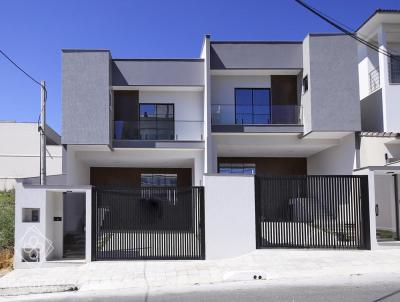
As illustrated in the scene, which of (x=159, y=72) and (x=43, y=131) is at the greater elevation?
(x=159, y=72)

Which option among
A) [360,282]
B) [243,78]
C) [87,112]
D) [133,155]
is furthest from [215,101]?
[360,282]

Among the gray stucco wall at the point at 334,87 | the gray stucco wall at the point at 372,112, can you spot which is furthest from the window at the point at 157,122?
the gray stucco wall at the point at 372,112

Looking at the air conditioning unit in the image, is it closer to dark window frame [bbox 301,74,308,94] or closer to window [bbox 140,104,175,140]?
window [bbox 140,104,175,140]

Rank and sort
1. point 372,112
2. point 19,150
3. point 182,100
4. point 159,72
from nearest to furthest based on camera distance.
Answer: point 372,112, point 159,72, point 182,100, point 19,150

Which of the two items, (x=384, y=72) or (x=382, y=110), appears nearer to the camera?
(x=384, y=72)

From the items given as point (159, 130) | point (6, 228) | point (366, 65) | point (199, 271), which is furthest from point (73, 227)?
point (366, 65)

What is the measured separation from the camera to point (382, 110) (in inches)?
805

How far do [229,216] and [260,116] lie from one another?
28.8 ft

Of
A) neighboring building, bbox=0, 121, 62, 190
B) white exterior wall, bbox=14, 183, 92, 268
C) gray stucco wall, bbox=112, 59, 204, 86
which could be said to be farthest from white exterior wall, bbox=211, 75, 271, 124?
neighboring building, bbox=0, 121, 62, 190

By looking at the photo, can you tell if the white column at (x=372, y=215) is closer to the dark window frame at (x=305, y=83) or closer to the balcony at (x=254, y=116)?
the balcony at (x=254, y=116)

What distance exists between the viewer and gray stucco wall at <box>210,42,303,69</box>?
2220cm

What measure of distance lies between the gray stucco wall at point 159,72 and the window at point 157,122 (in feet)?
5.48

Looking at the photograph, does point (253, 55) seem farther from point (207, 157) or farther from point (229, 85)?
point (207, 157)

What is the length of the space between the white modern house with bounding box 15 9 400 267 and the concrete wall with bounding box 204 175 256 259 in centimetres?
3
